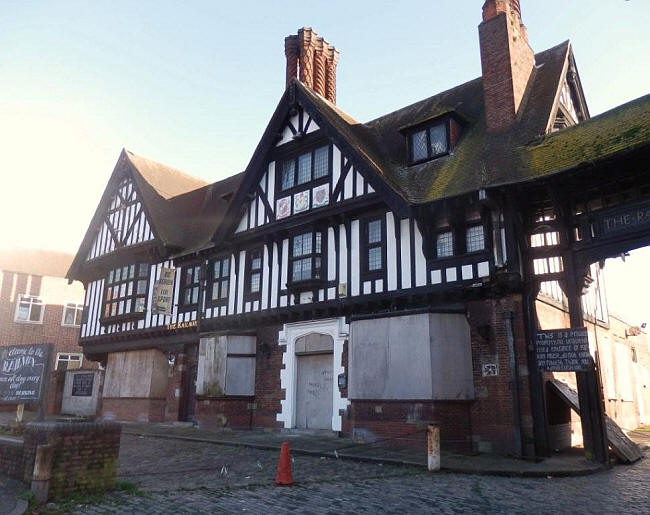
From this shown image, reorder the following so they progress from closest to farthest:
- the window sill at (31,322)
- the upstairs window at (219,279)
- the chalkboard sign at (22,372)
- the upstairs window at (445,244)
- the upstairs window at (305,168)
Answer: the chalkboard sign at (22,372) → the upstairs window at (445,244) → the upstairs window at (305,168) → the upstairs window at (219,279) → the window sill at (31,322)

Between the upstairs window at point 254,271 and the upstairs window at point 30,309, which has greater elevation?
the upstairs window at point 30,309

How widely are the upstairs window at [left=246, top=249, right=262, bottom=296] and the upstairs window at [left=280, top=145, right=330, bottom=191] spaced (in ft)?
8.47

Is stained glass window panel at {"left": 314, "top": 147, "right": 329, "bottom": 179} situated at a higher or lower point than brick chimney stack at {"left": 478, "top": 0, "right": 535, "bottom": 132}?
lower

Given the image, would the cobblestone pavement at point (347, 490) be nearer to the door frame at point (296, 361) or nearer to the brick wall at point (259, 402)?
the door frame at point (296, 361)

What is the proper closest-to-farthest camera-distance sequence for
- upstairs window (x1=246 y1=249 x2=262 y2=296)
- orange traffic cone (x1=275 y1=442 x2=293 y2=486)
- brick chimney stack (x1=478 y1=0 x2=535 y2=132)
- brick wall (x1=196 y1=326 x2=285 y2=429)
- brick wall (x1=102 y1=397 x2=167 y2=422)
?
orange traffic cone (x1=275 y1=442 x2=293 y2=486)
brick chimney stack (x1=478 y1=0 x2=535 y2=132)
brick wall (x1=196 y1=326 x2=285 y2=429)
upstairs window (x1=246 y1=249 x2=262 y2=296)
brick wall (x1=102 y1=397 x2=167 y2=422)

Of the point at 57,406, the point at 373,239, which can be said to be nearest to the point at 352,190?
the point at 373,239

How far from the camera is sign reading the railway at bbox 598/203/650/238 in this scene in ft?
38.8

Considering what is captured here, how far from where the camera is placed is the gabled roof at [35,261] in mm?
36969

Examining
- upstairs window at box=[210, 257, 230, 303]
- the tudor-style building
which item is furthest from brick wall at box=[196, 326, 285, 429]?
upstairs window at box=[210, 257, 230, 303]

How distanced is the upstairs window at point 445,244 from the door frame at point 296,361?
3554 millimetres

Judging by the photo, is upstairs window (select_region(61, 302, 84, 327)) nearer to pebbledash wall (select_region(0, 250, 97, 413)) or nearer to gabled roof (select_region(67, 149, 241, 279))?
pebbledash wall (select_region(0, 250, 97, 413))

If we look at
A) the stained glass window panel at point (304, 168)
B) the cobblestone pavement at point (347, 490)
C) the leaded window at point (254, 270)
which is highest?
the stained glass window panel at point (304, 168)

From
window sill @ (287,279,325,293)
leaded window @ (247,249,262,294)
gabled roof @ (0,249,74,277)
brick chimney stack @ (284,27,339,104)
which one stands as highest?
brick chimney stack @ (284,27,339,104)

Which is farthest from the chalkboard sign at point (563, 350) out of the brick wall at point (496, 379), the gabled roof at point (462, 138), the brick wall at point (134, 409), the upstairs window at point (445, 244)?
the brick wall at point (134, 409)
